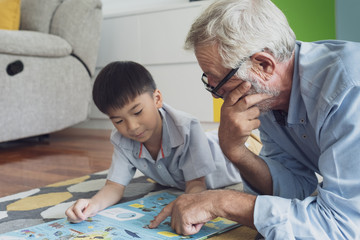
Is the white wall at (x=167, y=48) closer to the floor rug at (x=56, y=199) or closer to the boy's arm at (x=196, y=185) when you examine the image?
the floor rug at (x=56, y=199)

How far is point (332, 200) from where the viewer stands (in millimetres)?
822

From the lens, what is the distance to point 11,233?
112cm

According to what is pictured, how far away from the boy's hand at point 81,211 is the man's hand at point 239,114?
16.7 inches

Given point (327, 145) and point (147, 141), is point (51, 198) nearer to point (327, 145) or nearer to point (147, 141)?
point (147, 141)

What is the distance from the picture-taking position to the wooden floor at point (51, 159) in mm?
1878

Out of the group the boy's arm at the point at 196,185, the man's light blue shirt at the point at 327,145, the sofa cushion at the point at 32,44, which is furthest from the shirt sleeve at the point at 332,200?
the sofa cushion at the point at 32,44

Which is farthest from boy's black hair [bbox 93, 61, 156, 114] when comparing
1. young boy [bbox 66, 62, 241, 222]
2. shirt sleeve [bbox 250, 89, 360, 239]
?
shirt sleeve [bbox 250, 89, 360, 239]

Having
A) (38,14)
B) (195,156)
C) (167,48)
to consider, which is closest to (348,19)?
(195,156)

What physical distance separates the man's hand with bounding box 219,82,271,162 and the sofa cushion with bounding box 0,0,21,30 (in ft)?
6.68

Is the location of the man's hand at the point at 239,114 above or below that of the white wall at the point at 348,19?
below

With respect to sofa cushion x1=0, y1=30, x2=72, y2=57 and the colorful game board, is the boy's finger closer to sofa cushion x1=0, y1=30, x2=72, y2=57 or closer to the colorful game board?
the colorful game board

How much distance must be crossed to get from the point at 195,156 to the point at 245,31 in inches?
23.6

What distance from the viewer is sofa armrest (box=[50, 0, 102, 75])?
2714 mm

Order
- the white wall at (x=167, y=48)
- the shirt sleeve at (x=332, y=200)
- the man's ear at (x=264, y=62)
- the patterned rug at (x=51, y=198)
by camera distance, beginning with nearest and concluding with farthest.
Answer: the shirt sleeve at (x=332, y=200) < the man's ear at (x=264, y=62) < the patterned rug at (x=51, y=198) < the white wall at (x=167, y=48)
